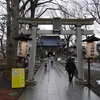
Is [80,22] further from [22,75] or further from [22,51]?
[22,75]

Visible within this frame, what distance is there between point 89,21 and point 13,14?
18.6 feet

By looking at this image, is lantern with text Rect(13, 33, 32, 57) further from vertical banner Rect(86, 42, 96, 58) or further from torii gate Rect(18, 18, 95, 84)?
vertical banner Rect(86, 42, 96, 58)

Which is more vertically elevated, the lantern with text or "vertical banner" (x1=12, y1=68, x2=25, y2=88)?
the lantern with text

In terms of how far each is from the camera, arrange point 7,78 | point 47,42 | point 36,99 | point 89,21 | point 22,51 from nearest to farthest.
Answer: point 36,99
point 22,51
point 89,21
point 7,78
point 47,42

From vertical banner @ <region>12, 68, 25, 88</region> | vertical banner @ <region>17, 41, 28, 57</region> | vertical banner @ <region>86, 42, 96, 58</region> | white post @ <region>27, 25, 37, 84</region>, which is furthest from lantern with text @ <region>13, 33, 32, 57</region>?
vertical banner @ <region>86, 42, 96, 58</region>

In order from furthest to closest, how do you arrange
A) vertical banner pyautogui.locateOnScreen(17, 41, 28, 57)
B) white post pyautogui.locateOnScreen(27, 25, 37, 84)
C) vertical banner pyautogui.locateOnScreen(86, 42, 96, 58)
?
white post pyautogui.locateOnScreen(27, 25, 37, 84) → vertical banner pyautogui.locateOnScreen(86, 42, 96, 58) → vertical banner pyautogui.locateOnScreen(17, 41, 28, 57)

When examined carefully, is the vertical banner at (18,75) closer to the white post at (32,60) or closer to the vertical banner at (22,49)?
the vertical banner at (22,49)

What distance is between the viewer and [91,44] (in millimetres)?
10062

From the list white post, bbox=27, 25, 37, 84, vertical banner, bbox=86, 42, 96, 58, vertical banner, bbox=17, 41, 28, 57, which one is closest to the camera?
vertical banner, bbox=17, 41, 28, 57

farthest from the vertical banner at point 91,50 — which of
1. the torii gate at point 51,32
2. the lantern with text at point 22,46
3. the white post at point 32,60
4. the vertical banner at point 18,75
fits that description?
the vertical banner at point 18,75

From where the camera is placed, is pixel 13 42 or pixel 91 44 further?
pixel 13 42

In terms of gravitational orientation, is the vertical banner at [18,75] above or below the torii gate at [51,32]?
below

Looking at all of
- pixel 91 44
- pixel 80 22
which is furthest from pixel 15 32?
pixel 91 44

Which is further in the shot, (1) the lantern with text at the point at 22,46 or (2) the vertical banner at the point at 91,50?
(2) the vertical banner at the point at 91,50
